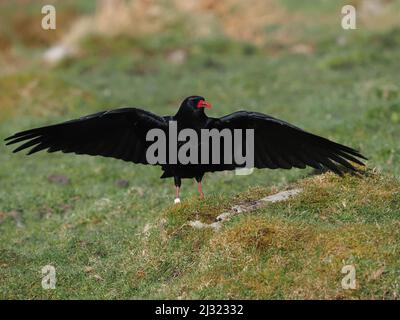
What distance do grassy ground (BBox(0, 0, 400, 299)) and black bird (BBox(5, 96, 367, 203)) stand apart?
35 cm

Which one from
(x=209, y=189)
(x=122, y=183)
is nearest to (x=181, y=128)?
(x=209, y=189)

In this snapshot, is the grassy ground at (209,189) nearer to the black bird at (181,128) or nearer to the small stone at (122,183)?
the small stone at (122,183)

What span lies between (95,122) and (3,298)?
1.91m

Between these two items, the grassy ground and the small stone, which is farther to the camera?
the small stone

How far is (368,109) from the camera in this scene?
44.4 feet

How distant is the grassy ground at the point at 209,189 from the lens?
6.61 m

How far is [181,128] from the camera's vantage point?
7.73m

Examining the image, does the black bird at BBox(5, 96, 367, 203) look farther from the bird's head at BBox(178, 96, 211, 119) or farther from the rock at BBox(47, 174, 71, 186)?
the rock at BBox(47, 174, 71, 186)

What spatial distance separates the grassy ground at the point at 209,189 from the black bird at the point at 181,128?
0.35 metres

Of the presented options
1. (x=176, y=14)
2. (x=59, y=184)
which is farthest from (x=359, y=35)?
(x=59, y=184)

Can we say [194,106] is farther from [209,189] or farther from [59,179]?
[59,179]

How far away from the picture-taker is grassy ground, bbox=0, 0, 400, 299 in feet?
21.7

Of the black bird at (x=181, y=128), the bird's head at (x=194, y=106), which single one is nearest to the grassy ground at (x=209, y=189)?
the black bird at (x=181, y=128)

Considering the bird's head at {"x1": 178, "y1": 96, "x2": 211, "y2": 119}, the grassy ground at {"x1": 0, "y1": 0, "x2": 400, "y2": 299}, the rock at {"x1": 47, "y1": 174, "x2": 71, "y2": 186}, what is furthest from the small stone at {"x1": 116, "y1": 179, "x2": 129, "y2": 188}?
the bird's head at {"x1": 178, "y1": 96, "x2": 211, "y2": 119}
